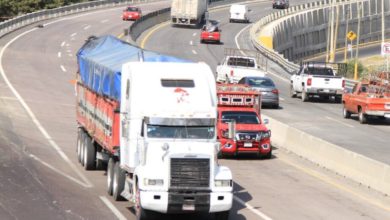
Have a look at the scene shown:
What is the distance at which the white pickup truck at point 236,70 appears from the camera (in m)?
50.7

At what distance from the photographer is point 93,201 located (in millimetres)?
21312

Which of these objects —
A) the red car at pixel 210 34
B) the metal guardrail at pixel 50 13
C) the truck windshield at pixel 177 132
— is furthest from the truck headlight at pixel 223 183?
the red car at pixel 210 34

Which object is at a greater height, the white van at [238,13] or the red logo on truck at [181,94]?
the white van at [238,13]

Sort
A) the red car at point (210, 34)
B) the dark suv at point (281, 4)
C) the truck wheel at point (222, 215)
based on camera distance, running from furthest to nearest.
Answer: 1. the dark suv at point (281, 4)
2. the red car at point (210, 34)
3. the truck wheel at point (222, 215)

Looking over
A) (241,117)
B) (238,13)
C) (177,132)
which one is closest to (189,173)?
(177,132)

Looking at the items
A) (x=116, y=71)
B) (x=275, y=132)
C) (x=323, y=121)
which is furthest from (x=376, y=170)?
(x=323, y=121)

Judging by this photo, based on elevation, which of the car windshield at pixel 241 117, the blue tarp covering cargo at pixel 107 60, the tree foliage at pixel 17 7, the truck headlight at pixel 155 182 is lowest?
the truck headlight at pixel 155 182

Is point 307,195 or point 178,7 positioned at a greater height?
point 178,7

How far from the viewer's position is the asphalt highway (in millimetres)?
20719

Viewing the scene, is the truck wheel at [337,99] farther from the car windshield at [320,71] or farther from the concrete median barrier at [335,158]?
the concrete median barrier at [335,158]

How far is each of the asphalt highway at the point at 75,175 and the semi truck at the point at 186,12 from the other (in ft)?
134

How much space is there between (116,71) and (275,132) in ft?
44.6

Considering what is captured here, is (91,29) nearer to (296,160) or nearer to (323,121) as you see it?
(323,121)

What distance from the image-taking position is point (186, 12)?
95.1m
